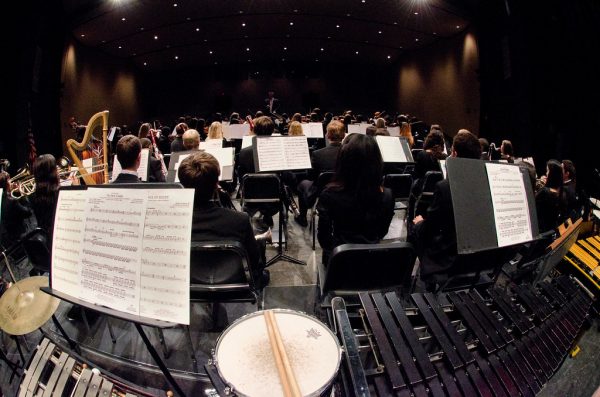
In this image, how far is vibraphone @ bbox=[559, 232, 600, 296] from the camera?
9.38 ft

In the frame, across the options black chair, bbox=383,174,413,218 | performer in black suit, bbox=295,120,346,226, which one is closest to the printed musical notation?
performer in black suit, bbox=295,120,346,226

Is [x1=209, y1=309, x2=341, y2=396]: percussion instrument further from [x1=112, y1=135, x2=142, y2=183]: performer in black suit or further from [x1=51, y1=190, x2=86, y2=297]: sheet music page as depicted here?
[x1=112, y1=135, x2=142, y2=183]: performer in black suit

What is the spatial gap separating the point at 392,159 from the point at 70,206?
4317 millimetres

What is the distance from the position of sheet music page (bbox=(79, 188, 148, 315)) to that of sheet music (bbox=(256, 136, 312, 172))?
246cm

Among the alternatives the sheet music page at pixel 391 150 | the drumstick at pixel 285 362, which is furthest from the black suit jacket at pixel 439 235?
A: the sheet music page at pixel 391 150

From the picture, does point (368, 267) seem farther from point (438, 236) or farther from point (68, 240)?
point (68, 240)

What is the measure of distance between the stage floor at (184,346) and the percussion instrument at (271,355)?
3.42 ft

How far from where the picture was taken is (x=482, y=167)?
1.93 meters

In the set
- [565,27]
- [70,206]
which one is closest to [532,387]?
[70,206]

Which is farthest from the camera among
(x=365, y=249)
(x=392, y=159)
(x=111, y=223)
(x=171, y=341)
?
(x=392, y=159)

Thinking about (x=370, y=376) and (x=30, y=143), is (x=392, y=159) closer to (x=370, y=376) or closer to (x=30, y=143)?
(x=370, y=376)

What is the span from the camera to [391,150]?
503cm

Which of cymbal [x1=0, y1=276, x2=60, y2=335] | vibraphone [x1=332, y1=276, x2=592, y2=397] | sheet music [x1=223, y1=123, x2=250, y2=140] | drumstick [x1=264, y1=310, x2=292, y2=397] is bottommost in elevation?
vibraphone [x1=332, y1=276, x2=592, y2=397]

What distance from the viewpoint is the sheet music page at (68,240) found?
132 centimetres
